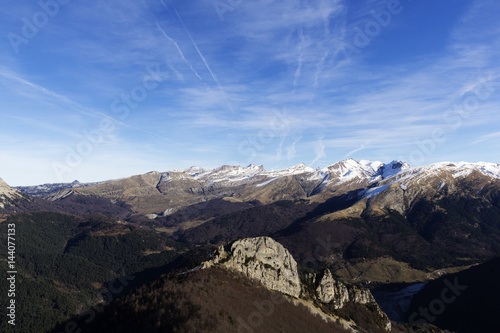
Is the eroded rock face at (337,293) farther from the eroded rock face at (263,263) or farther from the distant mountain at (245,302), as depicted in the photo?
the eroded rock face at (263,263)

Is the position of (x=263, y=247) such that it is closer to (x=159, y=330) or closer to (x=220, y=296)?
(x=220, y=296)

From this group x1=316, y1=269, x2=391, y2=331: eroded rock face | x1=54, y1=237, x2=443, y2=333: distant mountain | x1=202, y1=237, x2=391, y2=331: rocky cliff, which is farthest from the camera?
x1=316, y1=269, x2=391, y2=331: eroded rock face

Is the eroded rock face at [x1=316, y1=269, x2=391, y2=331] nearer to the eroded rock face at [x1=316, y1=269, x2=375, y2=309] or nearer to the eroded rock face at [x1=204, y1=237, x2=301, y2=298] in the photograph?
the eroded rock face at [x1=316, y1=269, x2=375, y2=309]

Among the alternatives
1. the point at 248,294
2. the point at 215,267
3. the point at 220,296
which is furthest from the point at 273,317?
the point at 215,267

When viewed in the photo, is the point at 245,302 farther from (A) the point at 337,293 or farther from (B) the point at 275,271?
(A) the point at 337,293

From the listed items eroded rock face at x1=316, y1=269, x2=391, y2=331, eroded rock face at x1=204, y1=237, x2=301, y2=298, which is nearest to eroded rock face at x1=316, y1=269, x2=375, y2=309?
eroded rock face at x1=316, y1=269, x2=391, y2=331

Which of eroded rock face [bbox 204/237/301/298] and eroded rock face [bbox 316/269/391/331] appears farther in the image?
eroded rock face [bbox 316/269/391/331]

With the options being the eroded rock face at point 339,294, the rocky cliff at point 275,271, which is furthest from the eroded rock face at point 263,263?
the eroded rock face at point 339,294

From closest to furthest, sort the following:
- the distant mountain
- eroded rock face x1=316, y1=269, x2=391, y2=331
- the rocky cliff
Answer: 1. the distant mountain
2. the rocky cliff
3. eroded rock face x1=316, y1=269, x2=391, y2=331

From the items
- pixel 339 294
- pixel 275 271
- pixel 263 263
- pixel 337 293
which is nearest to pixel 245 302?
pixel 263 263
